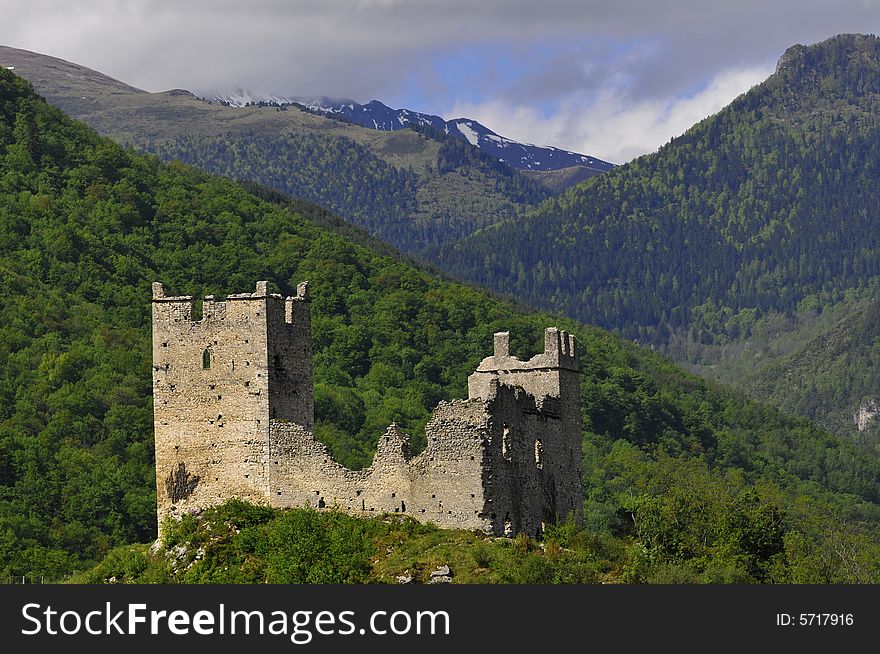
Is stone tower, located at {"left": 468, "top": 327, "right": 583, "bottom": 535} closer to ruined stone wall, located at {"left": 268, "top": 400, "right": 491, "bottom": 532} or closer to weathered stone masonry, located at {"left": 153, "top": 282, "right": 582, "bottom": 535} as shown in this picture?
weathered stone masonry, located at {"left": 153, "top": 282, "right": 582, "bottom": 535}

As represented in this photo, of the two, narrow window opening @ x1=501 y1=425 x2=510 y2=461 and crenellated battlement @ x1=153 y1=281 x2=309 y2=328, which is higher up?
crenellated battlement @ x1=153 y1=281 x2=309 y2=328

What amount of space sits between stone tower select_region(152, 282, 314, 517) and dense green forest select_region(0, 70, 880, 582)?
1.83 m

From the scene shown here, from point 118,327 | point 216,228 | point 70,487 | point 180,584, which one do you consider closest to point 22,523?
point 70,487

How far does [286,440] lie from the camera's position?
194 feet

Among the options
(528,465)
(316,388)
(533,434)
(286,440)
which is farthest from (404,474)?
(316,388)

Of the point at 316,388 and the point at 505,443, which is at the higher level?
the point at 316,388

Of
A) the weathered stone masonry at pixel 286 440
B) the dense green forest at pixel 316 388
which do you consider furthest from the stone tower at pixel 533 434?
the dense green forest at pixel 316 388

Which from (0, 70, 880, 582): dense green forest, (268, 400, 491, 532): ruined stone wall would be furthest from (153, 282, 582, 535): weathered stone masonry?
(0, 70, 880, 582): dense green forest

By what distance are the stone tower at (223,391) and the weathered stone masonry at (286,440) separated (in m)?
0.03

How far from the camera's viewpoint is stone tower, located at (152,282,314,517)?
195ft

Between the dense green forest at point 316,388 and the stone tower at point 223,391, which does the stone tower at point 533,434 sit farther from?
the stone tower at point 223,391

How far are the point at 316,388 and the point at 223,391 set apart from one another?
272 feet

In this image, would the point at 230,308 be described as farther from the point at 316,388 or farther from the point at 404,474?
the point at 316,388

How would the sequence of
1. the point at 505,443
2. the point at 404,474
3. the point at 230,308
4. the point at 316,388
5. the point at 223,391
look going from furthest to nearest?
1. the point at 316,388
2. the point at 230,308
3. the point at 223,391
4. the point at 505,443
5. the point at 404,474
